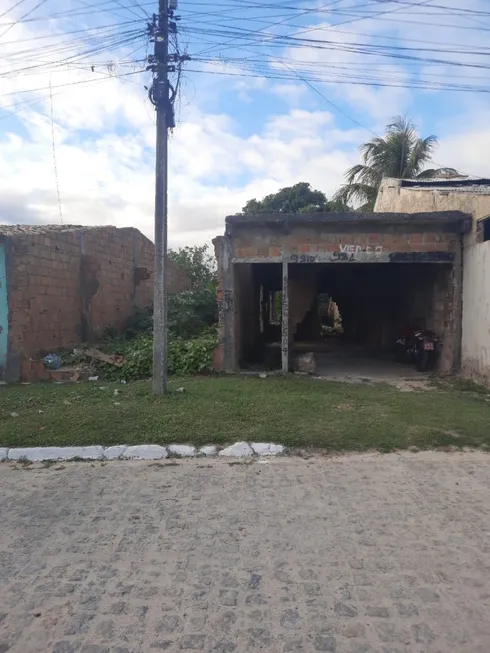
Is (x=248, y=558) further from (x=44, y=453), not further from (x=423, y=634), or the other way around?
(x=44, y=453)

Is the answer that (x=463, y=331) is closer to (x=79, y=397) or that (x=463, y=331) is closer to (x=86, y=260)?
(x=79, y=397)

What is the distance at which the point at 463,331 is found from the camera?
9.49 meters

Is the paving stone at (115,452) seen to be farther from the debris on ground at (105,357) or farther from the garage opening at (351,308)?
the garage opening at (351,308)

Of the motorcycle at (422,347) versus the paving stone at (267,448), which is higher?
the motorcycle at (422,347)

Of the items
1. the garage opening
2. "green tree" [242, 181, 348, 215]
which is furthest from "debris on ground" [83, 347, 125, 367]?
"green tree" [242, 181, 348, 215]

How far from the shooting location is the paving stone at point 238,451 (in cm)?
544

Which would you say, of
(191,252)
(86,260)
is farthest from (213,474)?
(191,252)

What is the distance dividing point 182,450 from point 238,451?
2.03ft

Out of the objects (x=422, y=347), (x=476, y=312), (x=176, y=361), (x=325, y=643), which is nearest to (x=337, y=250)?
(x=476, y=312)

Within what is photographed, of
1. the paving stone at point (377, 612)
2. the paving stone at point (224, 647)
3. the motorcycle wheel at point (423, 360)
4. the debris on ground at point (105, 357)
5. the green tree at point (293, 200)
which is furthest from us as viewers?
the green tree at point (293, 200)

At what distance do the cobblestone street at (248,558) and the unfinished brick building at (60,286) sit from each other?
A: 16.4 ft

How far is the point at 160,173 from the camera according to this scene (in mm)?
7418

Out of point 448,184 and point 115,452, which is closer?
point 115,452

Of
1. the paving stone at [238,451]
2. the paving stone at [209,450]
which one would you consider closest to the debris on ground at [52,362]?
the paving stone at [209,450]
